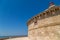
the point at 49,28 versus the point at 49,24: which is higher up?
the point at 49,24

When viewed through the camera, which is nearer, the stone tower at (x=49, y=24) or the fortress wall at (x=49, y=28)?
the fortress wall at (x=49, y=28)

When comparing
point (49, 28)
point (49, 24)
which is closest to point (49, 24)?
point (49, 24)

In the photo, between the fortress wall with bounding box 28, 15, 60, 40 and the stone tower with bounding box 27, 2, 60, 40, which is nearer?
Result: the fortress wall with bounding box 28, 15, 60, 40

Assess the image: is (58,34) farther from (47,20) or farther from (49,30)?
(47,20)

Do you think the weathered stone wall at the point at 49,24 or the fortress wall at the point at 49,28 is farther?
the weathered stone wall at the point at 49,24

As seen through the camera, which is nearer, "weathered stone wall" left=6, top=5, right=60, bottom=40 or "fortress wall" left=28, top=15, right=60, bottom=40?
"fortress wall" left=28, top=15, right=60, bottom=40

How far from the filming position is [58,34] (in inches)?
453

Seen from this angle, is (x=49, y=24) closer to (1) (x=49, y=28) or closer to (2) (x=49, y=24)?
(2) (x=49, y=24)

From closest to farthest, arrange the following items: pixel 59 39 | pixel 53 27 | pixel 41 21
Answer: pixel 59 39 < pixel 53 27 < pixel 41 21

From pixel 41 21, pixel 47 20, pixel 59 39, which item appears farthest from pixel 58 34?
pixel 41 21

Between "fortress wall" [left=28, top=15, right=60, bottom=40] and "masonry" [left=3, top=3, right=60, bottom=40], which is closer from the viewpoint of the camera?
"fortress wall" [left=28, top=15, right=60, bottom=40]

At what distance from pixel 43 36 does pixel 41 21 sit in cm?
180

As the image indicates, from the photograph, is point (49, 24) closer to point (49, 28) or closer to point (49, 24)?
point (49, 24)

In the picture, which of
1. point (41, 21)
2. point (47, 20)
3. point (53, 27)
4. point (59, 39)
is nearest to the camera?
point (59, 39)
